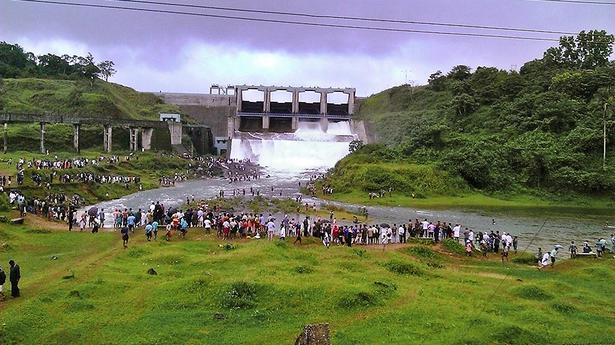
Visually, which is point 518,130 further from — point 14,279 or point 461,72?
point 14,279

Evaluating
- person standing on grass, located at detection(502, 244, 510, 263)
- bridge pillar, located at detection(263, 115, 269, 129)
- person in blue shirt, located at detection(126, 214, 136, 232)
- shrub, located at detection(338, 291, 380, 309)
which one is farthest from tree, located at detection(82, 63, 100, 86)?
shrub, located at detection(338, 291, 380, 309)

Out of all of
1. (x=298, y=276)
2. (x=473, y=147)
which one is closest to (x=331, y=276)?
(x=298, y=276)

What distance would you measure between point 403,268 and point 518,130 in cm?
5058

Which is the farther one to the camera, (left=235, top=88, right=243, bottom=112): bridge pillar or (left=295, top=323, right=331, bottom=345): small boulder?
(left=235, top=88, right=243, bottom=112): bridge pillar

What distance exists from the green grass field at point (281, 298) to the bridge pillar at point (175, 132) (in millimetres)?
53588

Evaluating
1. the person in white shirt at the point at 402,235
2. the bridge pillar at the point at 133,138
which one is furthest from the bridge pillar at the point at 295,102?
the person in white shirt at the point at 402,235

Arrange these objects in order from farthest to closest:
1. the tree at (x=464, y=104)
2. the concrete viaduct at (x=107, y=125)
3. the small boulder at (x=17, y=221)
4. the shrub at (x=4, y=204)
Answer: the tree at (x=464, y=104) → the concrete viaduct at (x=107, y=125) → the shrub at (x=4, y=204) → the small boulder at (x=17, y=221)

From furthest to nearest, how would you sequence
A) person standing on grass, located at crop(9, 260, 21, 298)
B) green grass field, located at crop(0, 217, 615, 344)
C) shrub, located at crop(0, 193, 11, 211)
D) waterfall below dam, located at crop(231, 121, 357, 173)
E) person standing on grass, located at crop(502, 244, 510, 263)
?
1. waterfall below dam, located at crop(231, 121, 357, 173)
2. shrub, located at crop(0, 193, 11, 211)
3. person standing on grass, located at crop(502, 244, 510, 263)
4. person standing on grass, located at crop(9, 260, 21, 298)
5. green grass field, located at crop(0, 217, 615, 344)

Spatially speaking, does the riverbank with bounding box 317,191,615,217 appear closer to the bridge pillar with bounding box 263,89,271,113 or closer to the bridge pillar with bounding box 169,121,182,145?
the bridge pillar with bounding box 169,121,182,145

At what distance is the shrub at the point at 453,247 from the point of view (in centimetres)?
2669

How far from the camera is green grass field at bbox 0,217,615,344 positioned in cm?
1391

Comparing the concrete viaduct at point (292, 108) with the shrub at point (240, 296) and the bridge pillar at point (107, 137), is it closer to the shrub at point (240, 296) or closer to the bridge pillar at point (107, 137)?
the bridge pillar at point (107, 137)

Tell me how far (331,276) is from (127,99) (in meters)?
88.5

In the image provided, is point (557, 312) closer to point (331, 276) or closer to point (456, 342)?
point (456, 342)
